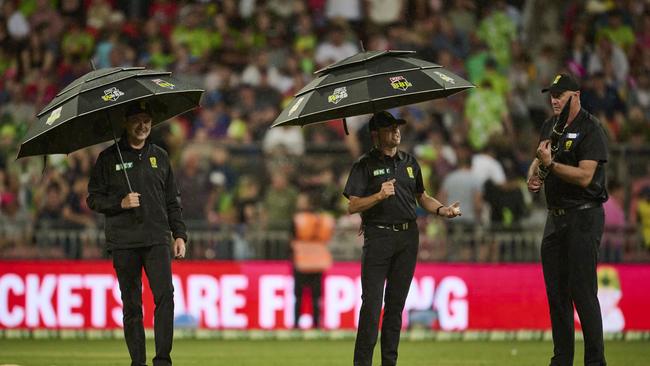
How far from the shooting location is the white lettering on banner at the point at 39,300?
17438mm

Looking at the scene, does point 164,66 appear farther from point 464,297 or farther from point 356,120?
point 464,297

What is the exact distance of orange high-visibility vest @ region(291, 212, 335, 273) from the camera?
17906 millimetres

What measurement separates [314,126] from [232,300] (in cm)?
394

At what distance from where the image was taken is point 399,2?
23828 mm

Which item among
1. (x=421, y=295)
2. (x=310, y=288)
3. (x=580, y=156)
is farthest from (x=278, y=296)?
(x=580, y=156)

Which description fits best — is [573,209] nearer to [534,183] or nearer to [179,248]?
[534,183]

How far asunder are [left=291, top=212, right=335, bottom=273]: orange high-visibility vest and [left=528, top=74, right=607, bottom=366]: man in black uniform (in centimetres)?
710

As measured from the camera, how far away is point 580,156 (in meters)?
10.9

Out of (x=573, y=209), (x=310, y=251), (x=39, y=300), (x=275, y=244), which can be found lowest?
(x=39, y=300)

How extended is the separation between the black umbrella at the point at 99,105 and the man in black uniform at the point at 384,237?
1.69m

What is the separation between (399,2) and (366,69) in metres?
12.8

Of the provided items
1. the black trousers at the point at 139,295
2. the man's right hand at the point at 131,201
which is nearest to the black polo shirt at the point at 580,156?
the black trousers at the point at 139,295

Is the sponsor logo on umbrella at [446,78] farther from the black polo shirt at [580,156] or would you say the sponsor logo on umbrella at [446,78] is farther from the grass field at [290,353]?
the grass field at [290,353]

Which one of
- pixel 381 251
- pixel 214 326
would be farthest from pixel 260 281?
pixel 381 251
